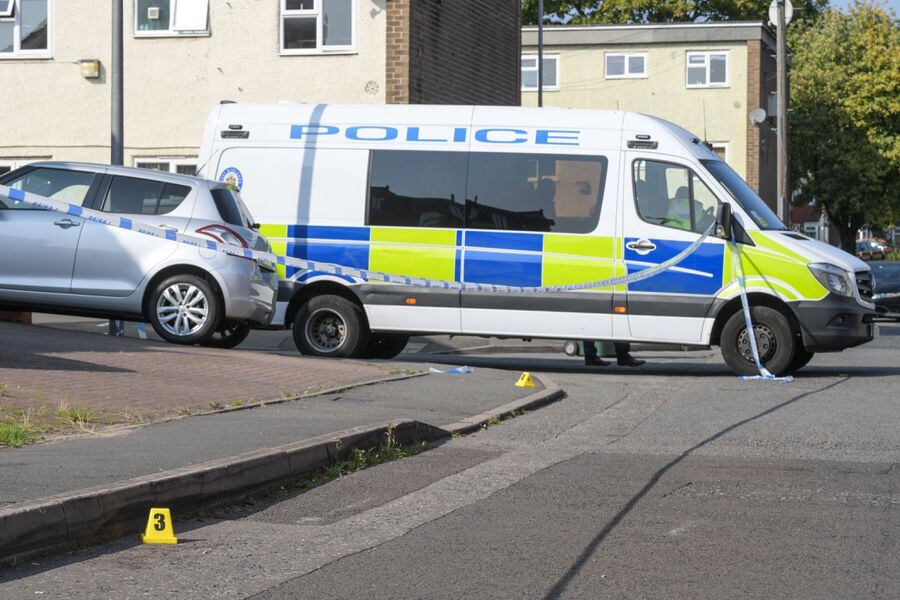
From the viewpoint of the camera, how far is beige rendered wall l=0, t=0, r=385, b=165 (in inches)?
891

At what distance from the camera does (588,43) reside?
157ft

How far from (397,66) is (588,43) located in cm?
2684

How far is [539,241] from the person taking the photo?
49.9ft

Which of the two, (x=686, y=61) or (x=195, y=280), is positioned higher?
(x=686, y=61)

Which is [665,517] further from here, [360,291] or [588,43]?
[588,43]

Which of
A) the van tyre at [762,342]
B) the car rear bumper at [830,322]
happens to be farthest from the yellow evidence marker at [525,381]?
the car rear bumper at [830,322]

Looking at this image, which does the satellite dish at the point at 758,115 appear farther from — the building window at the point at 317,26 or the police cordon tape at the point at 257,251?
the police cordon tape at the point at 257,251

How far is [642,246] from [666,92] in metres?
32.8

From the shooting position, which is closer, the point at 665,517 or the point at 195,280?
the point at 665,517

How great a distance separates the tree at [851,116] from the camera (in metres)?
54.8

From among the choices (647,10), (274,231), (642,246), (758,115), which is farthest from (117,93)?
(647,10)

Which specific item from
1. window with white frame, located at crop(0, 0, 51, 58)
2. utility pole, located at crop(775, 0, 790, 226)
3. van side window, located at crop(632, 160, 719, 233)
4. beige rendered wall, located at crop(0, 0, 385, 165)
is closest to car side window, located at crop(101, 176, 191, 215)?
van side window, located at crop(632, 160, 719, 233)

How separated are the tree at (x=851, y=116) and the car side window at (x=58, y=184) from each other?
4445 centimetres

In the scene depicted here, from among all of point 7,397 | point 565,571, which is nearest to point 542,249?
point 7,397
